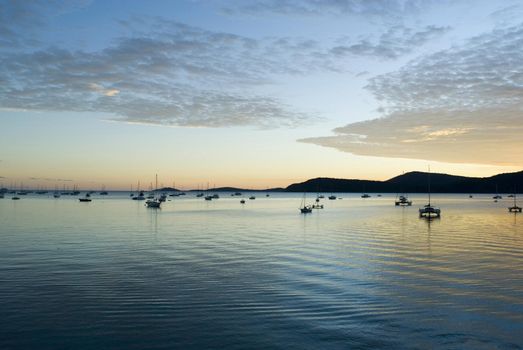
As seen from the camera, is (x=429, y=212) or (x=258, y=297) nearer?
(x=258, y=297)

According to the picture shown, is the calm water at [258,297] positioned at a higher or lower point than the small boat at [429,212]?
lower

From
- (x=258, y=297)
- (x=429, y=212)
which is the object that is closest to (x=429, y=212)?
(x=429, y=212)

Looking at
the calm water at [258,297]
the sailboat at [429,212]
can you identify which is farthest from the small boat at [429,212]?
the calm water at [258,297]

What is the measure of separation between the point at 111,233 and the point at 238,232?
15.7 meters

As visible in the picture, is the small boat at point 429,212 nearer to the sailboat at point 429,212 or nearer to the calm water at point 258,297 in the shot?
the sailboat at point 429,212

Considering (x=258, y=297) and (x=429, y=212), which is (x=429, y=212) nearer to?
(x=429, y=212)

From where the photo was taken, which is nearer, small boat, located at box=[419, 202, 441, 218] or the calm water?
the calm water

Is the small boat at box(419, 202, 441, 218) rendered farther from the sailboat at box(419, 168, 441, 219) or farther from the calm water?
the calm water

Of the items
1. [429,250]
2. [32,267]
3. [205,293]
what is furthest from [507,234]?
[32,267]

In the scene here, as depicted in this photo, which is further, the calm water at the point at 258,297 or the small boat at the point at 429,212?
the small boat at the point at 429,212

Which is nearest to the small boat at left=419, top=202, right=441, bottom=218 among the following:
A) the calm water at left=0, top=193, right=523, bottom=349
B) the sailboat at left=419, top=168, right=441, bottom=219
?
the sailboat at left=419, top=168, right=441, bottom=219

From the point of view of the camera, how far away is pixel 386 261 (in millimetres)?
32938

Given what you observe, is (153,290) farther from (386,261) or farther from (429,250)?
(429,250)

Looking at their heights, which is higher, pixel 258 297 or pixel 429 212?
pixel 429 212
